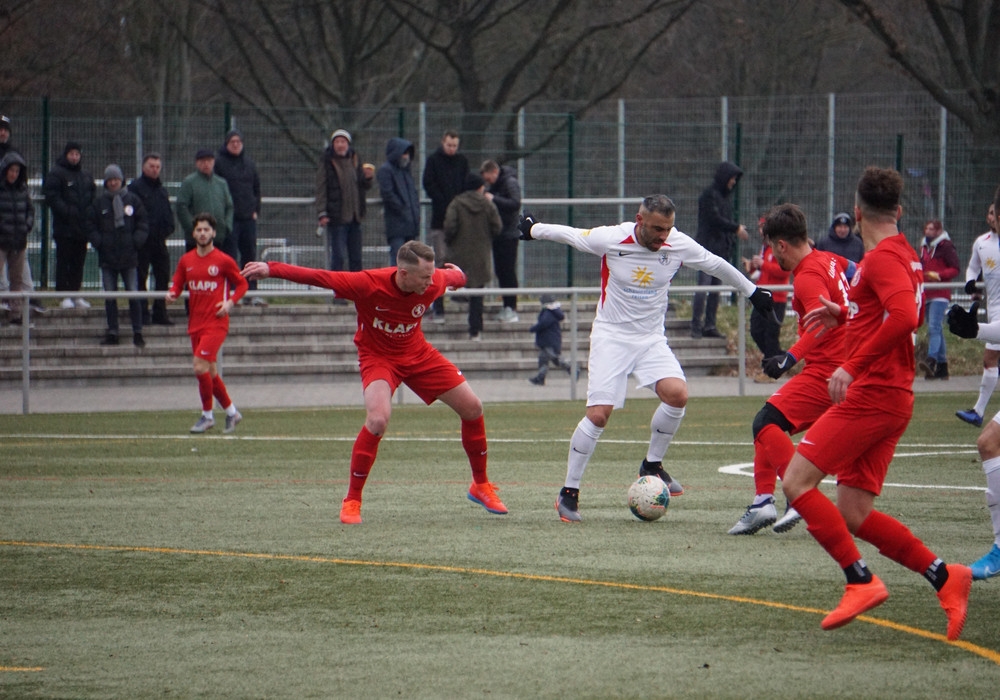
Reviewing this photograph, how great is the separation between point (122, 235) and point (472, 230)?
15.6 feet

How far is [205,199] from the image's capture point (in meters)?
18.1

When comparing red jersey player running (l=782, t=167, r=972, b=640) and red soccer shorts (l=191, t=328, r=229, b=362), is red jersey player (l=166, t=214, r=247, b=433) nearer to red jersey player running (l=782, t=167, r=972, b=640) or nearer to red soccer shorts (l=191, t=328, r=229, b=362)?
red soccer shorts (l=191, t=328, r=229, b=362)

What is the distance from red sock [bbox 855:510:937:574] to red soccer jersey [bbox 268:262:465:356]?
3.77m

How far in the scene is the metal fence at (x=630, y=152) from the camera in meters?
21.9

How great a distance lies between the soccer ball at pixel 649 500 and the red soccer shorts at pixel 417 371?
138 cm

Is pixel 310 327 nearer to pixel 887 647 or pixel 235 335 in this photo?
pixel 235 335

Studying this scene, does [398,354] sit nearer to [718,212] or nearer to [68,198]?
[718,212]

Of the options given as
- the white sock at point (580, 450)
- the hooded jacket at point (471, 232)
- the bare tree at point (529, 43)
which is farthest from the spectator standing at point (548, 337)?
the white sock at point (580, 450)

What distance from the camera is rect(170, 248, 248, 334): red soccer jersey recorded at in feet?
46.0

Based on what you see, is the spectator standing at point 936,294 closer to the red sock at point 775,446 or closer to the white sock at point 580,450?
the white sock at point 580,450

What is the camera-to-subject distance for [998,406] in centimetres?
1562

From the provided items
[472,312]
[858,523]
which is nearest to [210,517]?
[858,523]

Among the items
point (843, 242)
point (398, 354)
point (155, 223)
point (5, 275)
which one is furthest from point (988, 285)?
point (5, 275)

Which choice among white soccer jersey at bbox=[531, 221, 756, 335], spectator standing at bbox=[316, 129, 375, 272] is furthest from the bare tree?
white soccer jersey at bbox=[531, 221, 756, 335]
